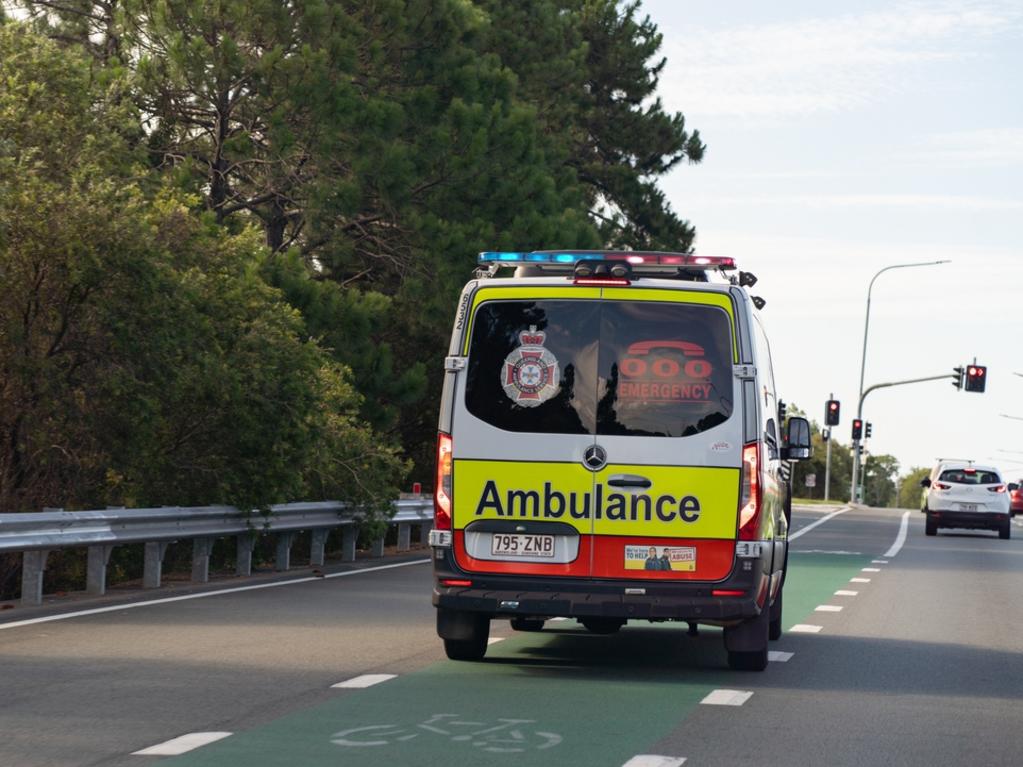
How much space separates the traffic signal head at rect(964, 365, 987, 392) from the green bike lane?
5575cm

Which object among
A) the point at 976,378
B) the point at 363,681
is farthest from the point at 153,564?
the point at 976,378

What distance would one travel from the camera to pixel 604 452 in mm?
11180

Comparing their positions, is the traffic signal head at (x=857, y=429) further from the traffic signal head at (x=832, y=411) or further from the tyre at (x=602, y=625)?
the tyre at (x=602, y=625)

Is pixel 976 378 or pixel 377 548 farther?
pixel 976 378

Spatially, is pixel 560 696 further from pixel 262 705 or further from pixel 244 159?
pixel 244 159

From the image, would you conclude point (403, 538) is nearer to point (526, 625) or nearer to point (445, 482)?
point (526, 625)

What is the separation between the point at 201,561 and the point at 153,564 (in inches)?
45.0

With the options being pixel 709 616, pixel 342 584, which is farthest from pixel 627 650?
pixel 342 584

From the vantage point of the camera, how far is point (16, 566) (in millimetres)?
20328

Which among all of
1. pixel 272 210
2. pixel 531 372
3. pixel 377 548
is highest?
pixel 272 210

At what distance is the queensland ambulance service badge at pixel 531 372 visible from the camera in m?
11.3

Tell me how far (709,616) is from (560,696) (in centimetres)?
113

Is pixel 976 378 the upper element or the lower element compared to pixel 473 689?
upper

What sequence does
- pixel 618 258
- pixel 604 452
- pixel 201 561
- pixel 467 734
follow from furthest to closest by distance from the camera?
pixel 201 561, pixel 618 258, pixel 604 452, pixel 467 734
